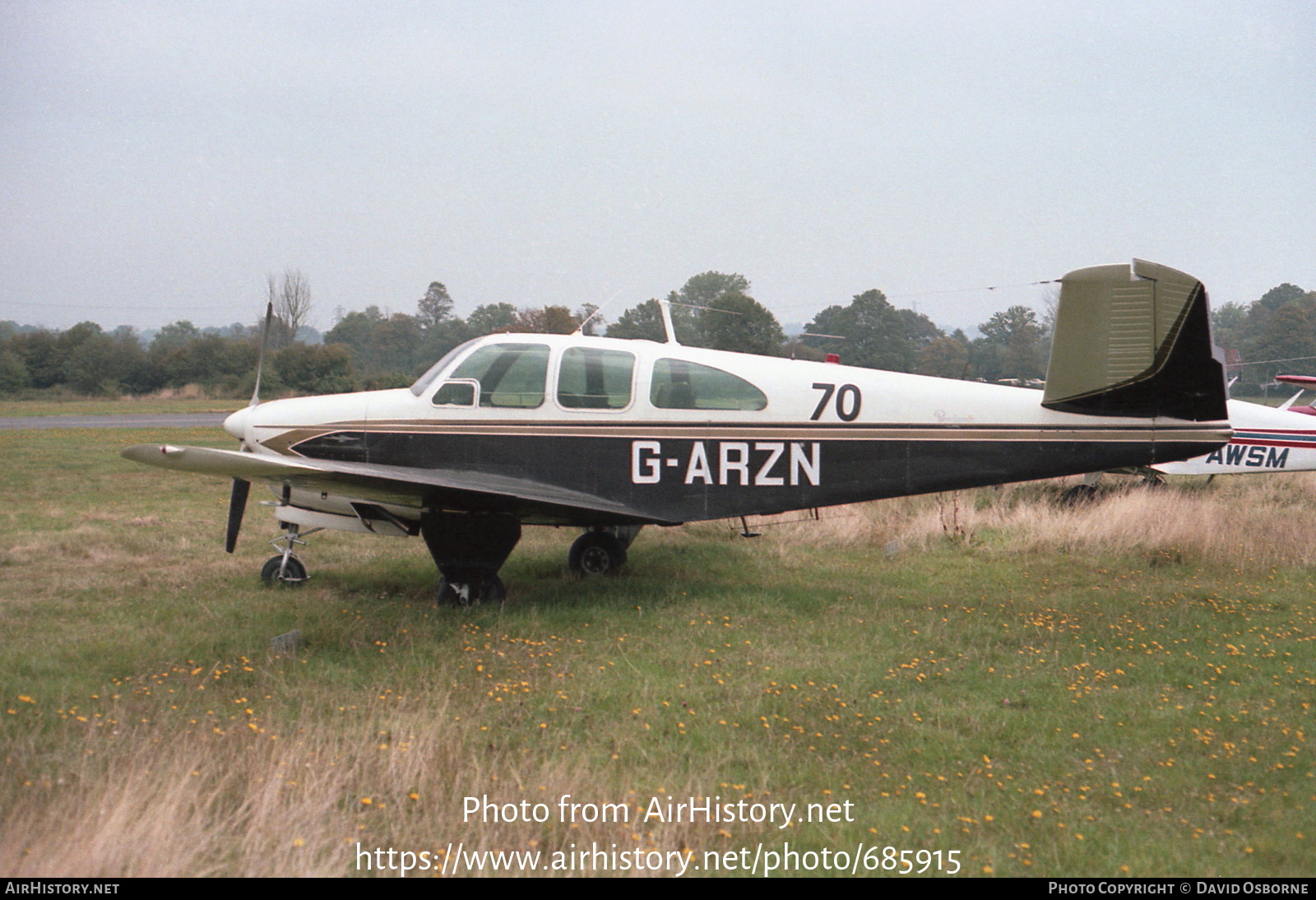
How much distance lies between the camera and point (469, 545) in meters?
7.23

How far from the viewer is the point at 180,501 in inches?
555

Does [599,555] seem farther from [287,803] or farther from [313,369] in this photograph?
[313,369]

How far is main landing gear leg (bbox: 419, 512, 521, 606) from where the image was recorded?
283 inches

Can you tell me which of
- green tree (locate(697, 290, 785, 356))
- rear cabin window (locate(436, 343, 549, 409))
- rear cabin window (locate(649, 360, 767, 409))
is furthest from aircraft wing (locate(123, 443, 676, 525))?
green tree (locate(697, 290, 785, 356))

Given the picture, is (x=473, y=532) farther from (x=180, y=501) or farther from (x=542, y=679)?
(x=180, y=501)

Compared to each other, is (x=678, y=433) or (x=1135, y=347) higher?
(x=1135, y=347)

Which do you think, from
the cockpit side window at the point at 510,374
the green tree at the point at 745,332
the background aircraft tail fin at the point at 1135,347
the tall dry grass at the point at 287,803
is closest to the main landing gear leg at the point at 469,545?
the cockpit side window at the point at 510,374

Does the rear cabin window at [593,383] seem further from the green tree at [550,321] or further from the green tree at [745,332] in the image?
the green tree at [550,321]

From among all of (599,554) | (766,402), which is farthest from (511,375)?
(599,554)

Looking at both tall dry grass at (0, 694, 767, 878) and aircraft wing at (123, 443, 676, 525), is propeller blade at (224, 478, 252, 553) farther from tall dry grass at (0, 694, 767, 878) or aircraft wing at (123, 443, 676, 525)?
tall dry grass at (0, 694, 767, 878)

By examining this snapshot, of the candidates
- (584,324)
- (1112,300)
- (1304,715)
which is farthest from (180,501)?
(1304,715)

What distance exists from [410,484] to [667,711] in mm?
2653

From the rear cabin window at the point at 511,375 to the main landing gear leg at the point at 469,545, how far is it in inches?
40.6

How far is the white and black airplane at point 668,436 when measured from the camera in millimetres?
7266
